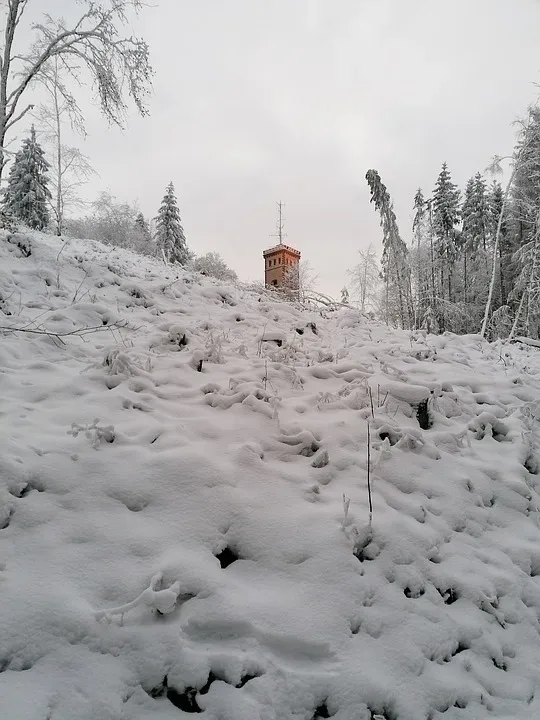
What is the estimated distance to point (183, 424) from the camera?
128 inches

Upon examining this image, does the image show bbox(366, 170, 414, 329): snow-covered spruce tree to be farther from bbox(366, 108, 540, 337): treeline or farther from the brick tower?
the brick tower

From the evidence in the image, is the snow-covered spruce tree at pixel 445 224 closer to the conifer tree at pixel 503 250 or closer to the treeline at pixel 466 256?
the treeline at pixel 466 256

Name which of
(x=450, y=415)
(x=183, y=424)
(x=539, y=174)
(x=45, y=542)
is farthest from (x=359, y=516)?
(x=539, y=174)

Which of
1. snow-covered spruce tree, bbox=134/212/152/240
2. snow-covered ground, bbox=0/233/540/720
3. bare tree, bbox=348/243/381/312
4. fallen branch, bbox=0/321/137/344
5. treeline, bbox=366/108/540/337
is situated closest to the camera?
snow-covered ground, bbox=0/233/540/720

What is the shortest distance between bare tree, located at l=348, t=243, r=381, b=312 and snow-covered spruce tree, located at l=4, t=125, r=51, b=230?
23.4 meters

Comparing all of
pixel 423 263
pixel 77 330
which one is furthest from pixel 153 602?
pixel 423 263

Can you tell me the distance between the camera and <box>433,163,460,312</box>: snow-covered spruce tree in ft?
86.2

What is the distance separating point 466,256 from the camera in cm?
2778

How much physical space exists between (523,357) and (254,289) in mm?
5756

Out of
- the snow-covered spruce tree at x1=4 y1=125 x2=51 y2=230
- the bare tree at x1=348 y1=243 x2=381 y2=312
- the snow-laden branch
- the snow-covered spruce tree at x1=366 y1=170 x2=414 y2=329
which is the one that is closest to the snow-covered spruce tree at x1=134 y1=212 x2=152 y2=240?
the snow-covered spruce tree at x1=4 y1=125 x2=51 y2=230

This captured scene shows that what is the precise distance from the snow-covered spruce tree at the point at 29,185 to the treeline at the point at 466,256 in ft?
74.0

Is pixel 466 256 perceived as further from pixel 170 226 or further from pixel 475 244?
pixel 170 226

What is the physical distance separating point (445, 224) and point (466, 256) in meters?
3.15

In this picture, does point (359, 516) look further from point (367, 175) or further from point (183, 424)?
point (367, 175)
